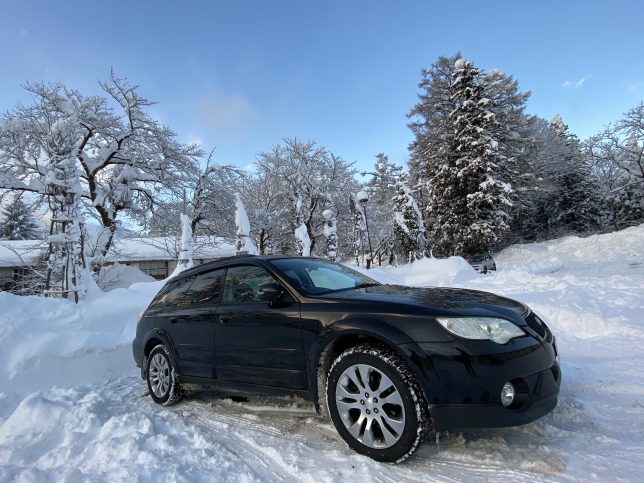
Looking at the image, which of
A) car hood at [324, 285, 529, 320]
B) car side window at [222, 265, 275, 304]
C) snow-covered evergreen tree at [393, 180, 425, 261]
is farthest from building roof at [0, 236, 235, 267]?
car hood at [324, 285, 529, 320]

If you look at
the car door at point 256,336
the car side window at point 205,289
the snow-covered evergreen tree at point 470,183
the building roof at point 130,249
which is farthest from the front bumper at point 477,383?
the snow-covered evergreen tree at point 470,183

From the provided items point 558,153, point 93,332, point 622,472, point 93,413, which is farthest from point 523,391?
point 558,153

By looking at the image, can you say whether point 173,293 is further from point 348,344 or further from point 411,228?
point 411,228

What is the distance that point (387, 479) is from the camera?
263 cm

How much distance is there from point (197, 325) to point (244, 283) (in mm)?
702

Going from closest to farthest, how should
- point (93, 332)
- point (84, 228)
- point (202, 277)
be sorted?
point (202, 277), point (93, 332), point (84, 228)

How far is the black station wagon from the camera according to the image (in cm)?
267

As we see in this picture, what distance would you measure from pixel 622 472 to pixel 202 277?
12.9ft

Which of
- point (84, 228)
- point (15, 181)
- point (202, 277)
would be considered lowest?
point (202, 277)

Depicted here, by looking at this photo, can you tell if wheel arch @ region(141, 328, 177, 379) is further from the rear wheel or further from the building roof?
the building roof

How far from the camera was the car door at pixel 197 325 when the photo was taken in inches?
159

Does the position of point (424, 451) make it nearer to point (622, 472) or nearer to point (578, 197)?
point (622, 472)

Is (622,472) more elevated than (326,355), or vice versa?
(326,355)

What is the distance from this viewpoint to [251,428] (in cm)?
368
